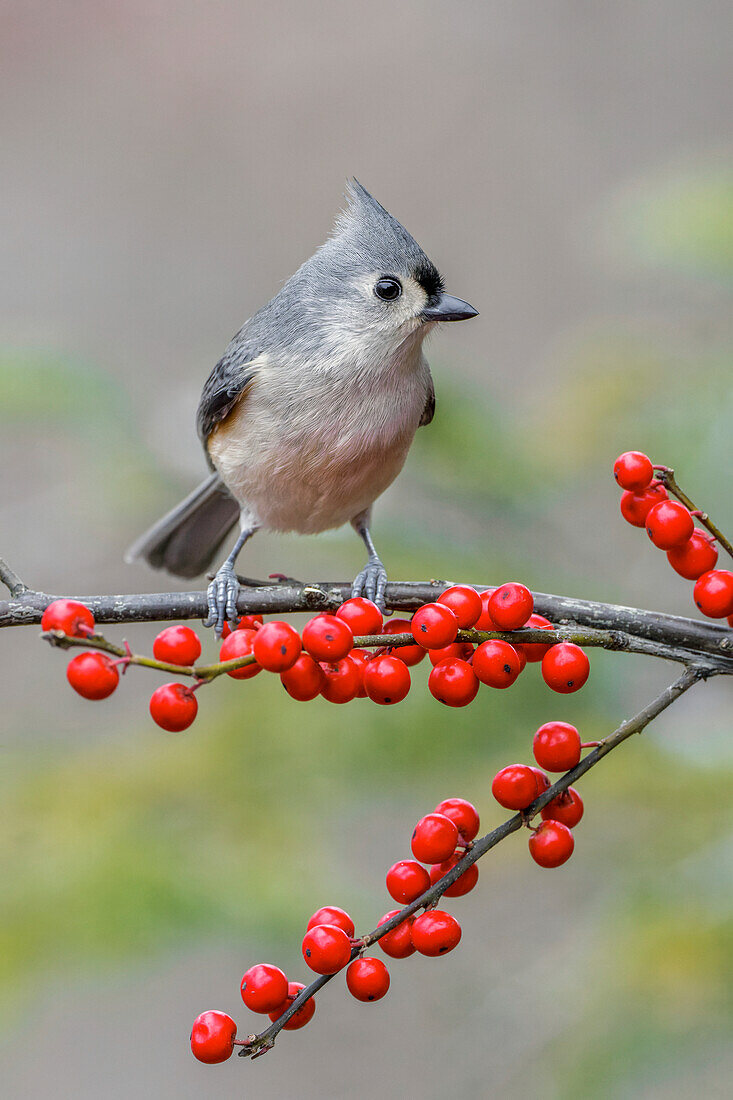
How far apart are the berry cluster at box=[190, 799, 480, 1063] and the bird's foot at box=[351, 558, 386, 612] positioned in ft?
1.71

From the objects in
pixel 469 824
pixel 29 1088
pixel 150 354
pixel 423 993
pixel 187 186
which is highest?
pixel 469 824

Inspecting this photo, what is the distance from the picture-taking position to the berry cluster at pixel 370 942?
124 cm

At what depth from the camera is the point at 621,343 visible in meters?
2.45

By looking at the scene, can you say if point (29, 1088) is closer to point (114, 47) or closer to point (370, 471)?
point (370, 471)

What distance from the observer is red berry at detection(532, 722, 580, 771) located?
1.32 m

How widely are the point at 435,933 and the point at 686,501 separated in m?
0.64

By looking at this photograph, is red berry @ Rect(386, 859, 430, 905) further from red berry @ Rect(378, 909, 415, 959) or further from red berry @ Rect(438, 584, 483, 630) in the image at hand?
red berry @ Rect(438, 584, 483, 630)

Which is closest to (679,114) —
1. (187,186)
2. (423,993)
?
(187,186)

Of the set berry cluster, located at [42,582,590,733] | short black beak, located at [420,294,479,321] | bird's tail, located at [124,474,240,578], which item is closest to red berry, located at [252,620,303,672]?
berry cluster, located at [42,582,590,733]

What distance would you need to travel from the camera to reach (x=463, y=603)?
4.53ft

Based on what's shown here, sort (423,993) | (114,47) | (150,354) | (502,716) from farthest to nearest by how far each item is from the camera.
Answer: (150,354)
(114,47)
(423,993)
(502,716)

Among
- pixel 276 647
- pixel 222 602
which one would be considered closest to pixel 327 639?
pixel 276 647

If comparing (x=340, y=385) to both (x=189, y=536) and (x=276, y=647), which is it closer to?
(x=189, y=536)

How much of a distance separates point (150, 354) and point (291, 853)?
11.3 ft
